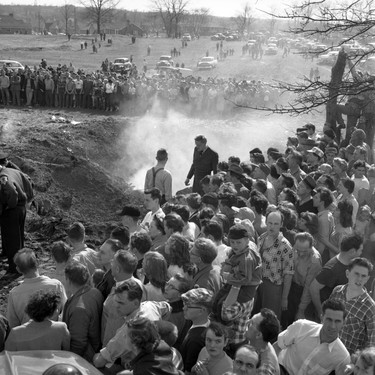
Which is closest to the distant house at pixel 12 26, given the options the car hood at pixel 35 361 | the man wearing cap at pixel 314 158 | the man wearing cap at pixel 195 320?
the man wearing cap at pixel 314 158

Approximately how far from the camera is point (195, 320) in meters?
4.86

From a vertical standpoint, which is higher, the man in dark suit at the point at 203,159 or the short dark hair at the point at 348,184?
the short dark hair at the point at 348,184

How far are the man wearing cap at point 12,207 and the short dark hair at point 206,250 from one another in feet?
12.3

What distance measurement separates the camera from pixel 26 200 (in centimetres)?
881

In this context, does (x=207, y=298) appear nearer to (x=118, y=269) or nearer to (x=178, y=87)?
(x=118, y=269)

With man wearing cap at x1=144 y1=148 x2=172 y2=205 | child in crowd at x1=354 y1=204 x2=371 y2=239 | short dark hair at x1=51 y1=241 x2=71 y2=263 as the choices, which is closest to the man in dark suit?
man wearing cap at x1=144 y1=148 x2=172 y2=205

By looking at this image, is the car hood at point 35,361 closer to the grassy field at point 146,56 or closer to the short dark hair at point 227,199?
the short dark hair at point 227,199

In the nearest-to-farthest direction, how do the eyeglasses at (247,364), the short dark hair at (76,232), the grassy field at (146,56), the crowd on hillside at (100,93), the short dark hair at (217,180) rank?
the eyeglasses at (247,364) < the short dark hair at (76,232) < the short dark hair at (217,180) < the crowd on hillside at (100,93) < the grassy field at (146,56)

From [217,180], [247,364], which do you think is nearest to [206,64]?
[217,180]

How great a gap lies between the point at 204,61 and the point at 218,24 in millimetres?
99518

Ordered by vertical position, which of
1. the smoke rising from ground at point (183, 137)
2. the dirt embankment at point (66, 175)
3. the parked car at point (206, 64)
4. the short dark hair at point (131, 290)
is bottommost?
the parked car at point (206, 64)

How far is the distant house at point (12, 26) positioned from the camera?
283 feet

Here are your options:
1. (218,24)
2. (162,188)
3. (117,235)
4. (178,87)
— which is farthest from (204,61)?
(218,24)

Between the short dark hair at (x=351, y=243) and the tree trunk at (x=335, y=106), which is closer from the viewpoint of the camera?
the short dark hair at (x=351, y=243)
